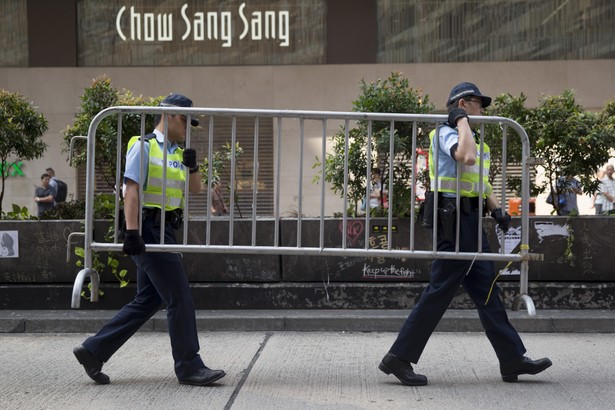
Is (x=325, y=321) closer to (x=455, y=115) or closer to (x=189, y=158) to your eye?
(x=189, y=158)

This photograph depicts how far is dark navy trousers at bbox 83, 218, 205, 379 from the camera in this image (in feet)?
16.9

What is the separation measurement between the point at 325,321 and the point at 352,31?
12247 millimetres

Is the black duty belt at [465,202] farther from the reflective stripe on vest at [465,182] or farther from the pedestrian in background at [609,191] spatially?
the pedestrian in background at [609,191]

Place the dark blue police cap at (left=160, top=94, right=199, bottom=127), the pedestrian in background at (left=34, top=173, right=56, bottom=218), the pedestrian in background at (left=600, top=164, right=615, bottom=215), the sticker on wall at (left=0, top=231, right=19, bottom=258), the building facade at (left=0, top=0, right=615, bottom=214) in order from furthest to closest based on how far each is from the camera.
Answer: the building facade at (left=0, top=0, right=615, bottom=214), the pedestrian in background at (left=34, top=173, right=56, bottom=218), the pedestrian in background at (left=600, top=164, right=615, bottom=215), the sticker on wall at (left=0, top=231, right=19, bottom=258), the dark blue police cap at (left=160, top=94, right=199, bottom=127)

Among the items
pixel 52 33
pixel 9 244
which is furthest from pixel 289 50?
pixel 9 244

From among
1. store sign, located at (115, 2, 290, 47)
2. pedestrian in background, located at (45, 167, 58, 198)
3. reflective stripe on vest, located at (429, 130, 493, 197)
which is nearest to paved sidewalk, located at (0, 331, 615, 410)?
reflective stripe on vest, located at (429, 130, 493, 197)

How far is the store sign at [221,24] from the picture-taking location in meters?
18.5

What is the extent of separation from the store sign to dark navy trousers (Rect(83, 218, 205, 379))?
13846 millimetres

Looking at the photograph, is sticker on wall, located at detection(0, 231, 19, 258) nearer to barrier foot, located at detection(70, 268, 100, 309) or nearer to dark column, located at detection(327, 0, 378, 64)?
barrier foot, located at detection(70, 268, 100, 309)

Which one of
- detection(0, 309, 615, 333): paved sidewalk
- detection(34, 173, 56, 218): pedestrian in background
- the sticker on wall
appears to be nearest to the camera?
detection(0, 309, 615, 333): paved sidewalk

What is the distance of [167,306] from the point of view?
5.16 meters

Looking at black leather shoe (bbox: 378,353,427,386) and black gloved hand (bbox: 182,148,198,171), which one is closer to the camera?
black gloved hand (bbox: 182,148,198,171)

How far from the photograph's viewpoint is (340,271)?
25.2ft

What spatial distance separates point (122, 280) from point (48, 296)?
29.1 inches
